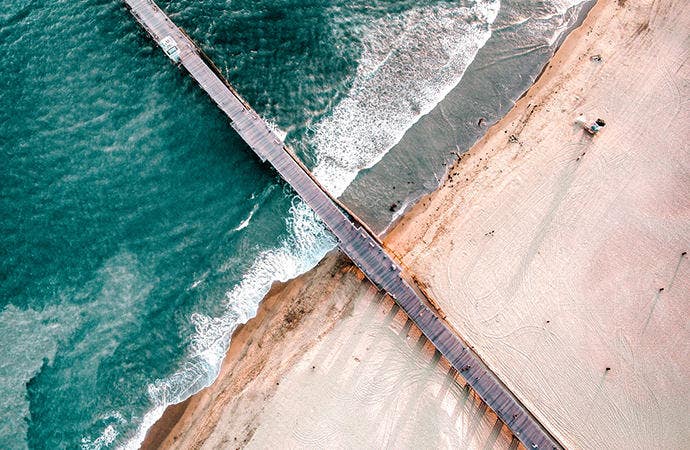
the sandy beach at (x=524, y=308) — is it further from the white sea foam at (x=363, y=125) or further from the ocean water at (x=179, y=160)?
the ocean water at (x=179, y=160)

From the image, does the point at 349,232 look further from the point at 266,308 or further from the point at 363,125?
the point at 363,125

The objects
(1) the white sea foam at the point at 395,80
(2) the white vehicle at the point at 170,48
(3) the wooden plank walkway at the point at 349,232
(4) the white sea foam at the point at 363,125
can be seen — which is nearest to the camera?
(3) the wooden plank walkway at the point at 349,232

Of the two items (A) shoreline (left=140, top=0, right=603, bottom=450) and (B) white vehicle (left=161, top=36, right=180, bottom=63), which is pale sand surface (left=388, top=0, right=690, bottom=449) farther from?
(B) white vehicle (left=161, top=36, right=180, bottom=63)

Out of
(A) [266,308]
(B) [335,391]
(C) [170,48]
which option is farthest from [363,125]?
(B) [335,391]

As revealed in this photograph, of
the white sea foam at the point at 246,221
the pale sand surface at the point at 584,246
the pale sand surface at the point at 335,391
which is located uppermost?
the pale sand surface at the point at 584,246

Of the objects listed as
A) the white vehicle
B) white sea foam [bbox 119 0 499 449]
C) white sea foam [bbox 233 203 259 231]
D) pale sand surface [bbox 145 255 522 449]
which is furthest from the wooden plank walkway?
white sea foam [bbox 233 203 259 231]

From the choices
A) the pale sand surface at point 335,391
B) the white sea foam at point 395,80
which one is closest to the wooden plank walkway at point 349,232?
the pale sand surface at point 335,391
